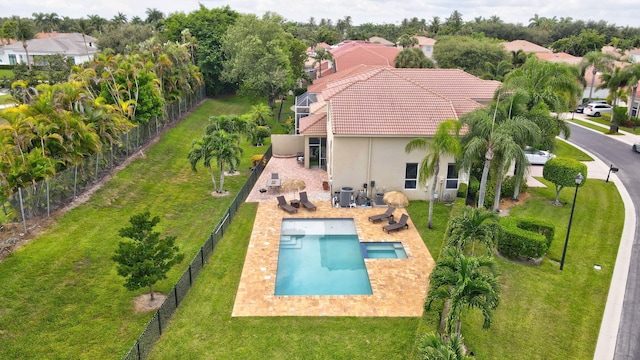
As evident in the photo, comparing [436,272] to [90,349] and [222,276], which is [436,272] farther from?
[90,349]

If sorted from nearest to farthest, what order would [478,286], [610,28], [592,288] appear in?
1. [478,286]
2. [592,288]
3. [610,28]

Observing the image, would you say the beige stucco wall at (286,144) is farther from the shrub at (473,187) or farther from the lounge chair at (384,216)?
the shrub at (473,187)

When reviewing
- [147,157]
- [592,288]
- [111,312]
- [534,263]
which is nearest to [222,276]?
[111,312]

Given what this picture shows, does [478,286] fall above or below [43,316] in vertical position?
above

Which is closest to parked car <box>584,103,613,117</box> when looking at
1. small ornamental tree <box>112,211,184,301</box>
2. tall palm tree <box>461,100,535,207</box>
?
tall palm tree <box>461,100,535,207</box>

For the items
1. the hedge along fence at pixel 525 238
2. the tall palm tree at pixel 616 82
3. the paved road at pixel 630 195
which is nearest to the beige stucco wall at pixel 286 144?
the hedge along fence at pixel 525 238

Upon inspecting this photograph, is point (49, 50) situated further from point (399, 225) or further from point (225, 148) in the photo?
point (399, 225)

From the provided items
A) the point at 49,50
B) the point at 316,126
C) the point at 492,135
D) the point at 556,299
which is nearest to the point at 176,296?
the point at 556,299
